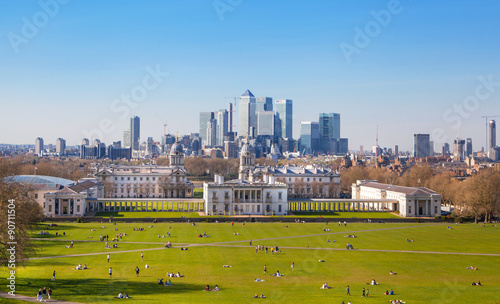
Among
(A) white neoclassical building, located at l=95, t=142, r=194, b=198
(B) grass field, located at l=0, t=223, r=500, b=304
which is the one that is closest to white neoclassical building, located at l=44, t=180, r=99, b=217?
(B) grass field, located at l=0, t=223, r=500, b=304

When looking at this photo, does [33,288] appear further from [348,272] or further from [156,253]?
[348,272]

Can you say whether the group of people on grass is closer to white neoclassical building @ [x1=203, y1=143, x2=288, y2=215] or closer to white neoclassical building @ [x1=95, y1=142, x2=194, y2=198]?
white neoclassical building @ [x1=203, y1=143, x2=288, y2=215]

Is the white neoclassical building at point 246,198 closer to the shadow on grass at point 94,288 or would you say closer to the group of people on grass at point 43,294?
the shadow on grass at point 94,288

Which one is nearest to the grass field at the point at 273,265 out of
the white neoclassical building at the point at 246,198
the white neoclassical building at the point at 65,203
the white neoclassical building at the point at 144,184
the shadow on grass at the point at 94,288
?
the shadow on grass at the point at 94,288

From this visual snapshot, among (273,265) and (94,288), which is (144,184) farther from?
(94,288)

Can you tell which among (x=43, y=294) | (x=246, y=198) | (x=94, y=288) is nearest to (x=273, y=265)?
(x=94, y=288)

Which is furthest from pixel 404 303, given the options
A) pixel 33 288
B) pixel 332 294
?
pixel 33 288
